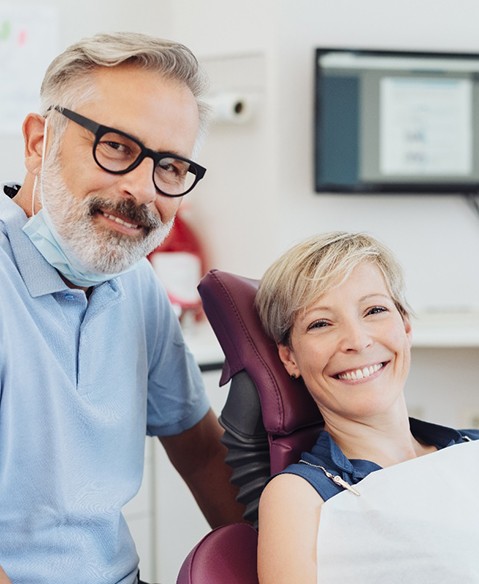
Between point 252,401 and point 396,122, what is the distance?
1654 mm

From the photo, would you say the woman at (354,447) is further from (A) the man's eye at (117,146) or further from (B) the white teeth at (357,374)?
(A) the man's eye at (117,146)

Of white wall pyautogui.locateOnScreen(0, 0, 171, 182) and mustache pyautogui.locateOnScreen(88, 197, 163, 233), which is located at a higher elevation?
white wall pyautogui.locateOnScreen(0, 0, 171, 182)

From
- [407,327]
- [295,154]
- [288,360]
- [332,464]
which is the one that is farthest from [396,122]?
[332,464]

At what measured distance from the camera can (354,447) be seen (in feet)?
4.90

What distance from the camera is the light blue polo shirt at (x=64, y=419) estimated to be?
1314mm

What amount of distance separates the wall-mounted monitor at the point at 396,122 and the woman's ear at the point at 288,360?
143 cm

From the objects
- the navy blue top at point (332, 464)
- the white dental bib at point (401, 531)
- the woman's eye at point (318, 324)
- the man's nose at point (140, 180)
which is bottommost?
the white dental bib at point (401, 531)

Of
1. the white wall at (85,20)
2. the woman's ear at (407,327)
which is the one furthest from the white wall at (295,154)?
the woman's ear at (407,327)

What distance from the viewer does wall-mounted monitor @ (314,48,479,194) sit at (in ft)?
9.34

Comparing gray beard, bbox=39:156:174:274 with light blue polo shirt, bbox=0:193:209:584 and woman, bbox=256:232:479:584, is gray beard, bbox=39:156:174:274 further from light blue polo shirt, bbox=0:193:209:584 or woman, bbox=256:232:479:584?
woman, bbox=256:232:479:584

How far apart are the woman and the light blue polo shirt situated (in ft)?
0.85

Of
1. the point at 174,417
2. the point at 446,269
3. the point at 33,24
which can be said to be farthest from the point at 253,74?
the point at 174,417

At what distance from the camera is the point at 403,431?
5.02ft

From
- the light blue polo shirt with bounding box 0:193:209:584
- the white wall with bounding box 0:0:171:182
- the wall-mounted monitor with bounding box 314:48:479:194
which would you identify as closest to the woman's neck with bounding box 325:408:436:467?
the light blue polo shirt with bounding box 0:193:209:584
